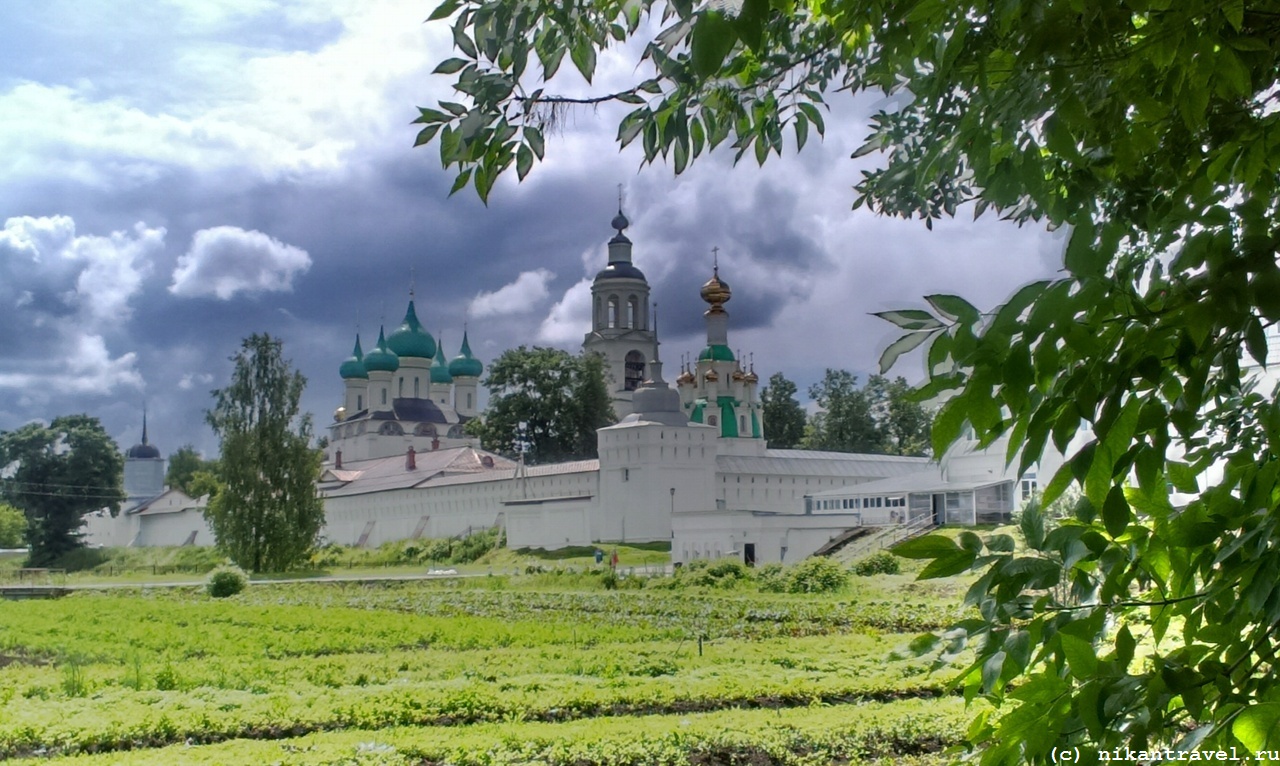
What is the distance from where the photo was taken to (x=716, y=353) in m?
31.4

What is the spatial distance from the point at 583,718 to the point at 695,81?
539cm

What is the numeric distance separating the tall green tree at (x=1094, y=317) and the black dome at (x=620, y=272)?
32.6 metres

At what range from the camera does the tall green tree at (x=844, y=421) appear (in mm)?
32531

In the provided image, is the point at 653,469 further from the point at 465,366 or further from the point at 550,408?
the point at 465,366

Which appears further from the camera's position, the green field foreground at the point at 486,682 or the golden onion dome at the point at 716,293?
the golden onion dome at the point at 716,293

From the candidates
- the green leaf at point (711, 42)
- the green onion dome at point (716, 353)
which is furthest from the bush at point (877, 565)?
the green onion dome at point (716, 353)

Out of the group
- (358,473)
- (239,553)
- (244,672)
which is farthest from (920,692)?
(358,473)

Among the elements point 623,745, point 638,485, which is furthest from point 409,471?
point 623,745

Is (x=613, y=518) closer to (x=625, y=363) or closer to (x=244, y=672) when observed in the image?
(x=625, y=363)

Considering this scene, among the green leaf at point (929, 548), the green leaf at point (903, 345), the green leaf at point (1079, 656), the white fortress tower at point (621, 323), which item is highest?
the white fortress tower at point (621, 323)

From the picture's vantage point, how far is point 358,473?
114 feet

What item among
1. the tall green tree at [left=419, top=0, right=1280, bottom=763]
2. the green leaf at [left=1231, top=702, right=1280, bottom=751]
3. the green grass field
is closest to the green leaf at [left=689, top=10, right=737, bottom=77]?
the tall green tree at [left=419, top=0, right=1280, bottom=763]

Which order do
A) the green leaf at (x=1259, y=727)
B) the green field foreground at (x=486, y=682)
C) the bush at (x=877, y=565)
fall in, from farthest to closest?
the bush at (x=877, y=565) → the green field foreground at (x=486, y=682) → the green leaf at (x=1259, y=727)

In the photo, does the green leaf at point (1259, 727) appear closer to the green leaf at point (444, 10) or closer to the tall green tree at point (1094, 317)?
the tall green tree at point (1094, 317)
